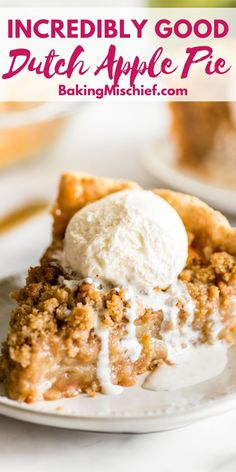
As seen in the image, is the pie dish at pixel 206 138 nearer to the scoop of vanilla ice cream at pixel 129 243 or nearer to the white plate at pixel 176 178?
the white plate at pixel 176 178

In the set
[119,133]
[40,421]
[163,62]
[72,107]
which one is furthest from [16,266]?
[119,133]

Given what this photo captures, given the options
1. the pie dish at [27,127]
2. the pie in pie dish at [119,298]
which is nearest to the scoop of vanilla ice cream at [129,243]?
the pie in pie dish at [119,298]

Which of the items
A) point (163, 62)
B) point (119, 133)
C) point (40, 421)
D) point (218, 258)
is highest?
point (163, 62)

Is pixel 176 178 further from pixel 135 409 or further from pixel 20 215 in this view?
pixel 135 409

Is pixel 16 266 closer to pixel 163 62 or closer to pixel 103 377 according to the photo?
pixel 103 377

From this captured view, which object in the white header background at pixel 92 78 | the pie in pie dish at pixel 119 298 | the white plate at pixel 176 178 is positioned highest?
the white header background at pixel 92 78

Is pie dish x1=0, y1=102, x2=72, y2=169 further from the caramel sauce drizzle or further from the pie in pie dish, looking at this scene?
the pie in pie dish
